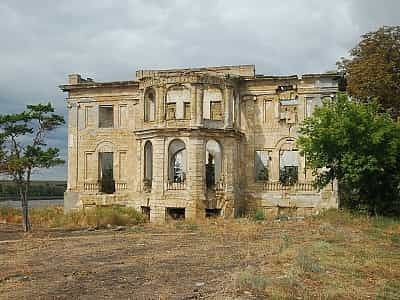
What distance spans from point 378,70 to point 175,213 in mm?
13626

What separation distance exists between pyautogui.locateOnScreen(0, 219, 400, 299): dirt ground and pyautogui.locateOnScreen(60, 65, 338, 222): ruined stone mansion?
8.87 metres

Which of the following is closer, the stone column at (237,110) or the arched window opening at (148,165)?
the arched window opening at (148,165)

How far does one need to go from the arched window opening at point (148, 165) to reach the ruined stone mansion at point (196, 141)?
61mm

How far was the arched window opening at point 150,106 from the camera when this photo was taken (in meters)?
30.2

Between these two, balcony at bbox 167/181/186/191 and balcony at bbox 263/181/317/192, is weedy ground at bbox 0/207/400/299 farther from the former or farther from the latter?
balcony at bbox 263/181/317/192

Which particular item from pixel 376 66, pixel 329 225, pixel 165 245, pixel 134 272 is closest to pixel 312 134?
pixel 329 225

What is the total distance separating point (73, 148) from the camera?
3341 centimetres

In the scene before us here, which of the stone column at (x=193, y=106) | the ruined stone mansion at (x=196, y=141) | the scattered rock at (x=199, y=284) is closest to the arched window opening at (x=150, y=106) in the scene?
the ruined stone mansion at (x=196, y=141)

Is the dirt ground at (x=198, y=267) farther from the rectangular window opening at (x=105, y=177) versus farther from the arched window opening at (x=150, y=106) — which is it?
the rectangular window opening at (x=105, y=177)

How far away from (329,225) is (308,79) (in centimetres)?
1079

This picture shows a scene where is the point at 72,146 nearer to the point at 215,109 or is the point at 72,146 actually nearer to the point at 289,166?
the point at 215,109

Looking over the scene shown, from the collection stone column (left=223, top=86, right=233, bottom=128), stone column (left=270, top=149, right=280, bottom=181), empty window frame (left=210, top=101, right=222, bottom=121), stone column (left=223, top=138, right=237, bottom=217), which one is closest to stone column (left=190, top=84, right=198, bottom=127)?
stone column (left=223, top=86, right=233, bottom=128)

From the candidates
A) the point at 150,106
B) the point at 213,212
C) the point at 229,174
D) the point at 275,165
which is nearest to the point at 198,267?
the point at 213,212

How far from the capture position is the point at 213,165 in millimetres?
34656
